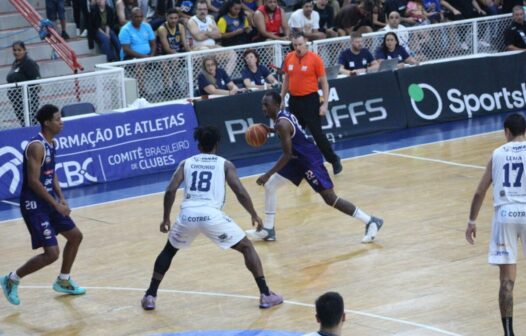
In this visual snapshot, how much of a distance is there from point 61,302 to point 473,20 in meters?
13.2

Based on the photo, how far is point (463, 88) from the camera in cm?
2138

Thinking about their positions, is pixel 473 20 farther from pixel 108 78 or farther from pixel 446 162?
pixel 108 78

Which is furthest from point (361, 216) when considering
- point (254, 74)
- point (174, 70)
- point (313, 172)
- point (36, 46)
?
point (36, 46)

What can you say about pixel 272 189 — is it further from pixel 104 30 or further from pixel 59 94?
pixel 104 30

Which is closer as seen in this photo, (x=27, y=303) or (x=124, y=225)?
(x=27, y=303)

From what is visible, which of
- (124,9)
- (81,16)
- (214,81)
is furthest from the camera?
(81,16)

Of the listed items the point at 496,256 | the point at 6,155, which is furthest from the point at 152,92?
the point at 496,256

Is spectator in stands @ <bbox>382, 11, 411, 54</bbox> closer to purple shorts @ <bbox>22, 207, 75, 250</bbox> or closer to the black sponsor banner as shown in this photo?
the black sponsor banner

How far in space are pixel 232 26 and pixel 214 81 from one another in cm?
229

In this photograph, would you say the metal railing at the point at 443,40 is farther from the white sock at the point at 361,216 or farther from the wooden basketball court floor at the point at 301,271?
the white sock at the point at 361,216

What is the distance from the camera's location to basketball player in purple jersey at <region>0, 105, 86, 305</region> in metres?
10.8

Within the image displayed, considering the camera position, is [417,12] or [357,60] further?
[417,12]

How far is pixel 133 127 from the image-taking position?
701 inches

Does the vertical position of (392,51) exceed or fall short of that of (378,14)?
it falls short
